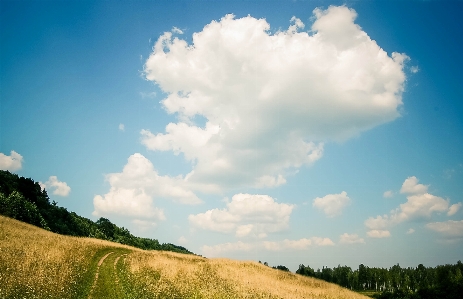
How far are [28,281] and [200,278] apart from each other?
12.2m

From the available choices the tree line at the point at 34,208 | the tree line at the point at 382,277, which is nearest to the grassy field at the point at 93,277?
the tree line at the point at 34,208

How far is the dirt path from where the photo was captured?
55.8 ft

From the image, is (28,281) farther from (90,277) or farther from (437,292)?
(437,292)

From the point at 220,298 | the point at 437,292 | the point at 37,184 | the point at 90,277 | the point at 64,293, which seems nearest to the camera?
the point at 64,293

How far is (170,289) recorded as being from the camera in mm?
18828

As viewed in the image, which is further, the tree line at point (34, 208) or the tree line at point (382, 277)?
the tree line at point (382, 277)

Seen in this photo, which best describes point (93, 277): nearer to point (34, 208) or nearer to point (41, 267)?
point (41, 267)

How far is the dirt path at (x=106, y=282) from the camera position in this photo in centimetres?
1700

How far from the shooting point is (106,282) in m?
19.5

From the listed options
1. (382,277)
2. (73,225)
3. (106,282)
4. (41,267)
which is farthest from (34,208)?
(382,277)

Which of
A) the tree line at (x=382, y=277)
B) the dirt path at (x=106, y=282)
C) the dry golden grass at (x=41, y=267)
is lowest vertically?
the tree line at (x=382, y=277)

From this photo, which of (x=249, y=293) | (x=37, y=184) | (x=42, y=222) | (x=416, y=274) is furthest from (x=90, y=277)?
(x=416, y=274)

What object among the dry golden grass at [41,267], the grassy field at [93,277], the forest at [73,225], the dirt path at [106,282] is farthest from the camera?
the forest at [73,225]

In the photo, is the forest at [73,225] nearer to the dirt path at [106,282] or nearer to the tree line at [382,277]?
the tree line at [382,277]
